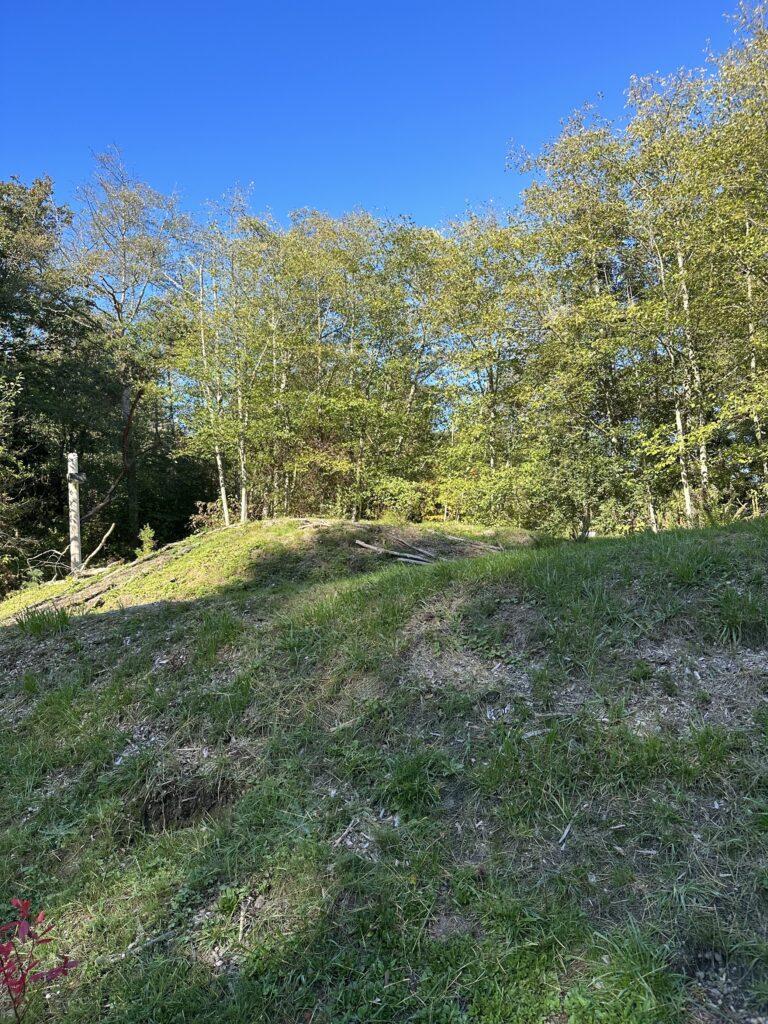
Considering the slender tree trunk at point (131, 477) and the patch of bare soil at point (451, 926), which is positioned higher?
the slender tree trunk at point (131, 477)

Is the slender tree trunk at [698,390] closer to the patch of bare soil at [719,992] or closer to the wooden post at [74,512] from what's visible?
the patch of bare soil at [719,992]

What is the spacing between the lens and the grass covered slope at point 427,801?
1715 mm

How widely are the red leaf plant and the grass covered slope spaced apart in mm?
110

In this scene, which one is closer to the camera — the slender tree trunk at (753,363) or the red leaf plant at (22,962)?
the red leaf plant at (22,962)

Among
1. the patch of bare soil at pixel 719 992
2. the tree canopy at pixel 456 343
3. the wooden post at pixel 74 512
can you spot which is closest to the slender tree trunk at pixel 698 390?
the tree canopy at pixel 456 343

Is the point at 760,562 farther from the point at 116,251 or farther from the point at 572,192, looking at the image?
the point at 116,251

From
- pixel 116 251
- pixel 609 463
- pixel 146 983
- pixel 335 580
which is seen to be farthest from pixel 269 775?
pixel 116 251

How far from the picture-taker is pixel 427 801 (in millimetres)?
2340

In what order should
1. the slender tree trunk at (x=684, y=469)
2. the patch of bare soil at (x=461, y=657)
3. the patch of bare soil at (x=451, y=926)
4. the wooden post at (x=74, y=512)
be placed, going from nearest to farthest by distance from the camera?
the patch of bare soil at (x=451, y=926), the patch of bare soil at (x=461, y=657), the slender tree trunk at (x=684, y=469), the wooden post at (x=74, y=512)

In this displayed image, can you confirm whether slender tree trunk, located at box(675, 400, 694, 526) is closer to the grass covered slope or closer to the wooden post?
the grass covered slope

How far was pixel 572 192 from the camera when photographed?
31.5 ft

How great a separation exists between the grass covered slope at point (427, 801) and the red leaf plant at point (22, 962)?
4.3 inches

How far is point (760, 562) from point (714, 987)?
2.52 metres

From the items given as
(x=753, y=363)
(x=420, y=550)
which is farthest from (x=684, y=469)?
(x=420, y=550)
